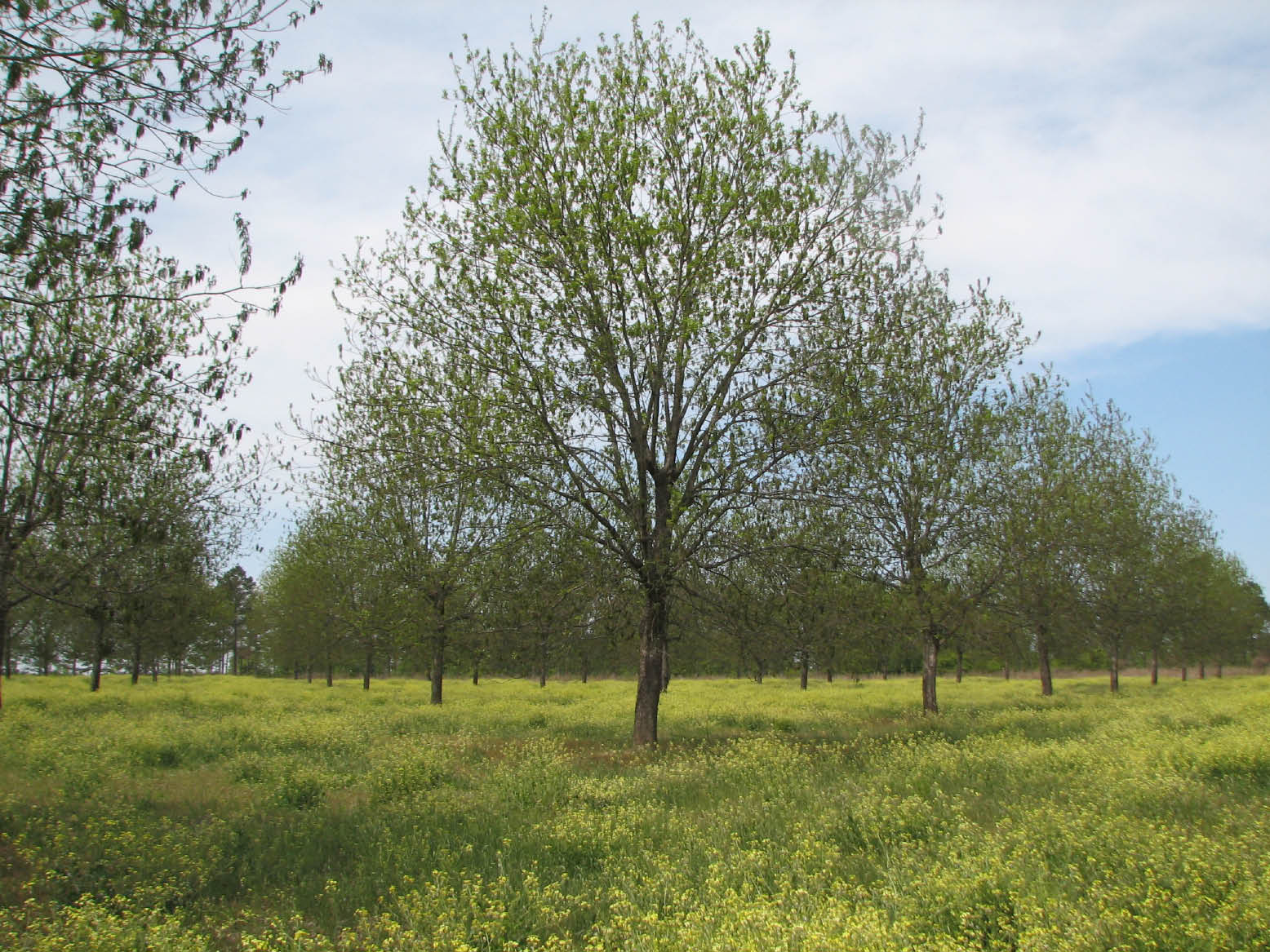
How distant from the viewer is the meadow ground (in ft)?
Answer: 19.1

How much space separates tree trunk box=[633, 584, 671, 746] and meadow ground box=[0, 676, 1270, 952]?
0.60 metres

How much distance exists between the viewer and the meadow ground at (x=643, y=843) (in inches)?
230

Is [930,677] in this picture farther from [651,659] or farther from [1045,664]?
[1045,664]

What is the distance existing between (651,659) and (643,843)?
7.41 metres

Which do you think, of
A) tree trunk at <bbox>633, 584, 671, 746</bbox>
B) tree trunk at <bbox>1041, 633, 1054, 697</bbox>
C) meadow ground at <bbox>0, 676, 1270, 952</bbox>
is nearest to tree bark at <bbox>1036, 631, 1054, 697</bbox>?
tree trunk at <bbox>1041, 633, 1054, 697</bbox>

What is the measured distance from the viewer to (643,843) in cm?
855

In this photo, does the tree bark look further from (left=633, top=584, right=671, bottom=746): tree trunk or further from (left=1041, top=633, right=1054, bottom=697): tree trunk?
(left=633, top=584, right=671, bottom=746): tree trunk

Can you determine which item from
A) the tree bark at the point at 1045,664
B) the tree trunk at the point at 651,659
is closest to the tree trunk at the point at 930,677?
the tree trunk at the point at 651,659

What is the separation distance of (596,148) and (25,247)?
33.7ft

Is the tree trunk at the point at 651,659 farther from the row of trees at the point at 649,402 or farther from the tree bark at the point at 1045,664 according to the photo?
the tree bark at the point at 1045,664

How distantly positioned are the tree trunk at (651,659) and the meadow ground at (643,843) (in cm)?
60

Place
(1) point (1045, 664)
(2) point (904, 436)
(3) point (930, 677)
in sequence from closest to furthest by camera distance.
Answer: (2) point (904, 436) < (3) point (930, 677) < (1) point (1045, 664)

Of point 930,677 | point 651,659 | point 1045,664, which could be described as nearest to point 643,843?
point 651,659

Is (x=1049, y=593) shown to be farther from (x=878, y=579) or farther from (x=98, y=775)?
(x=98, y=775)
